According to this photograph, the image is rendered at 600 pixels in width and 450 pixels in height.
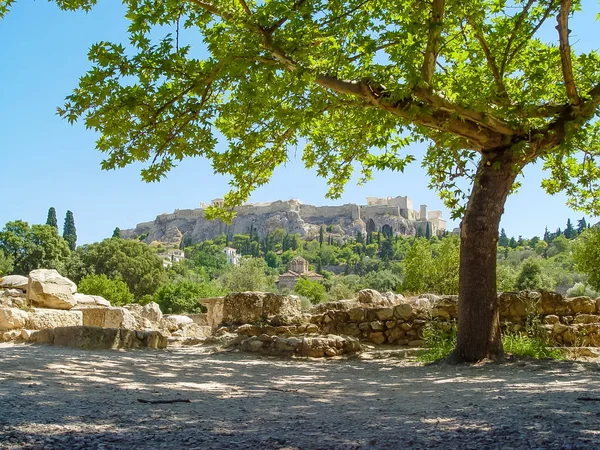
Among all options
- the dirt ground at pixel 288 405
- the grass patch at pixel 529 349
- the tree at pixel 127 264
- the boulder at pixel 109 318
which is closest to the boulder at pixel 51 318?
the boulder at pixel 109 318

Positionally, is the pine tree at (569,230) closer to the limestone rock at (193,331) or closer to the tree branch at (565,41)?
the limestone rock at (193,331)

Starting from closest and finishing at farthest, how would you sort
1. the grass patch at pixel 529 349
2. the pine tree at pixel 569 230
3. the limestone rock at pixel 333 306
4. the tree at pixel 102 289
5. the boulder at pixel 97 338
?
the grass patch at pixel 529 349 → the boulder at pixel 97 338 → the limestone rock at pixel 333 306 → the tree at pixel 102 289 → the pine tree at pixel 569 230

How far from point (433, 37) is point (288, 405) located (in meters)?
4.83

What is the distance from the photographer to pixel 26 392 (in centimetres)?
469

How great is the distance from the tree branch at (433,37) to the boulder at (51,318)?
8.71 m

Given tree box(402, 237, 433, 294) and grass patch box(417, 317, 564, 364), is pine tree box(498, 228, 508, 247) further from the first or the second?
grass patch box(417, 317, 564, 364)

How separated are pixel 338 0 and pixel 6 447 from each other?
6.68 m

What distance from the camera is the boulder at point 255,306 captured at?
13.0 metres

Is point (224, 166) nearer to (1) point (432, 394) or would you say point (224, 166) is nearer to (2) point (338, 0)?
(2) point (338, 0)

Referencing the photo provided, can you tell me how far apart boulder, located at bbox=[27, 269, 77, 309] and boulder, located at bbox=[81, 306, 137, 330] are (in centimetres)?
54

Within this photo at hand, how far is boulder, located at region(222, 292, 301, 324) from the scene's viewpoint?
13.0 meters

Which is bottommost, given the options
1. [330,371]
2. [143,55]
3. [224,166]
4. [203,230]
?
[330,371]

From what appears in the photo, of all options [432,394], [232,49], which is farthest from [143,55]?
[432,394]

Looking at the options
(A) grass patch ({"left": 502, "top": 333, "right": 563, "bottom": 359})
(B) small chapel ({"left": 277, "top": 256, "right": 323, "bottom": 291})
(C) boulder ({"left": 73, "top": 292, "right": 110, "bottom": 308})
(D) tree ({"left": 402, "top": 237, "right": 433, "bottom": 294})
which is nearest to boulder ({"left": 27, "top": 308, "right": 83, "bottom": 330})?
(C) boulder ({"left": 73, "top": 292, "right": 110, "bottom": 308})
